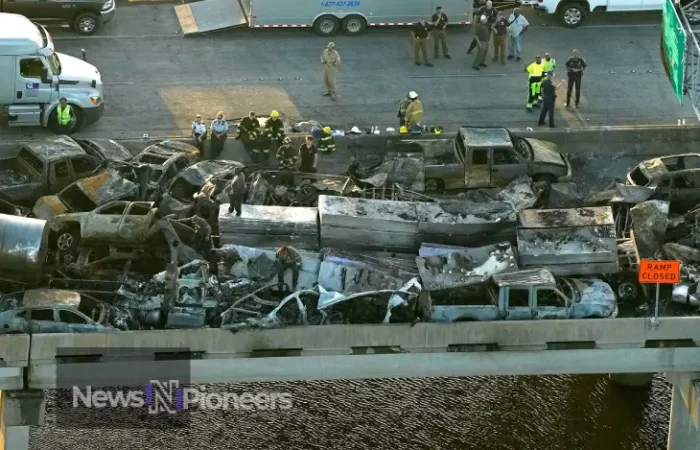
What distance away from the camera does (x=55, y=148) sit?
2905 cm

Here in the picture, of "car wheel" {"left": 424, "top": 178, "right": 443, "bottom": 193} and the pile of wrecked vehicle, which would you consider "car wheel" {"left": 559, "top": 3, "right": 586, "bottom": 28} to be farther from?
"car wheel" {"left": 424, "top": 178, "right": 443, "bottom": 193}

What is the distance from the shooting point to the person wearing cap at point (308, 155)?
29641 millimetres

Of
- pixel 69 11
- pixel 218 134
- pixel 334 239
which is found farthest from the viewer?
pixel 69 11

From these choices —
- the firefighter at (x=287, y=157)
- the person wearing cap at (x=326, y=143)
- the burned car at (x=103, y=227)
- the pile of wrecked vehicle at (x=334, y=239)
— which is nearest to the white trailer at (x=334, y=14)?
the person wearing cap at (x=326, y=143)

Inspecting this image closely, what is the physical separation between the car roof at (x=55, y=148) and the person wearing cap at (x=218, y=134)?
9.95 ft

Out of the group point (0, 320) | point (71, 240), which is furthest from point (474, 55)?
point (0, 320)

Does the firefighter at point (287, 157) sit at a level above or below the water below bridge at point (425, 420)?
above

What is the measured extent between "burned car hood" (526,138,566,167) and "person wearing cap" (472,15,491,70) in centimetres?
550

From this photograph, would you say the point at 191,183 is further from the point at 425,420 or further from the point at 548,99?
the point at 548,99

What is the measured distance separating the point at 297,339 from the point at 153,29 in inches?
664

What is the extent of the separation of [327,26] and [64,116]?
340 inches

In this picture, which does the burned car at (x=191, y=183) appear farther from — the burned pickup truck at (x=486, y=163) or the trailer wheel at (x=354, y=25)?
the trailer wheel at (x=354, y=25)

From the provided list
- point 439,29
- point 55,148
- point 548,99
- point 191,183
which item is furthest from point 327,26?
point 55,148

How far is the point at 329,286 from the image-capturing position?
2528 centimetres
